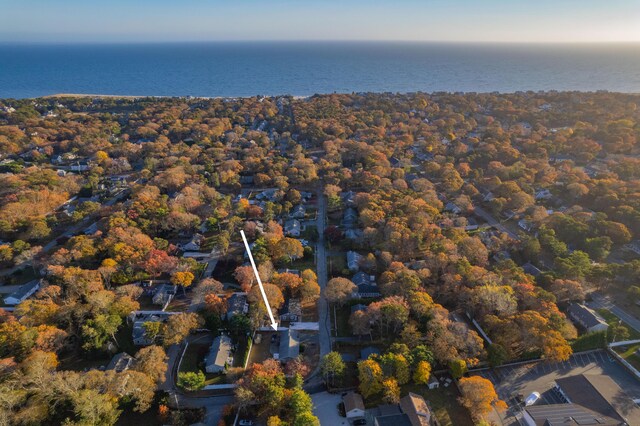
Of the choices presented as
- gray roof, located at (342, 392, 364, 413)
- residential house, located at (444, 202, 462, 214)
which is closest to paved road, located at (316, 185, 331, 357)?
gray roof, located at (342, 392, 364, 413)

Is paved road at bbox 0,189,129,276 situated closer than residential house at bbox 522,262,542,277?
No

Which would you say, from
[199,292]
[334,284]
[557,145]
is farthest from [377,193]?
[557,145]

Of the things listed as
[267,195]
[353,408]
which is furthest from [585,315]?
[267,195]

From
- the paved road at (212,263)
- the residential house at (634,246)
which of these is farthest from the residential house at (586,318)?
the paved road at (212,263)

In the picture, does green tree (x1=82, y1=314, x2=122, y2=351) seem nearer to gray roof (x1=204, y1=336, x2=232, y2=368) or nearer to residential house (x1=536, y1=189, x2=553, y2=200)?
gray roof (x1=204, y1=336, x2=232, y2=368)

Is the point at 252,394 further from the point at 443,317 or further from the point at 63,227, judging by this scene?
the point at 63,227

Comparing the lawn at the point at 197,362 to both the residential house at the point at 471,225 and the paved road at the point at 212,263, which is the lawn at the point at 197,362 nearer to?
the paved road at the point at 212,263

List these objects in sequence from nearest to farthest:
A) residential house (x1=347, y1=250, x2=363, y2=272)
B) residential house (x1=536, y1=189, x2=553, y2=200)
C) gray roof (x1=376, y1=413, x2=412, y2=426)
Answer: gray roof (x1=376, y1=413, x2=412, y2=426) < residential house (x1=347, y1=250, x2=363, y2=272) < residential house (x1=536, y1=189, x2=553, y2=200)
